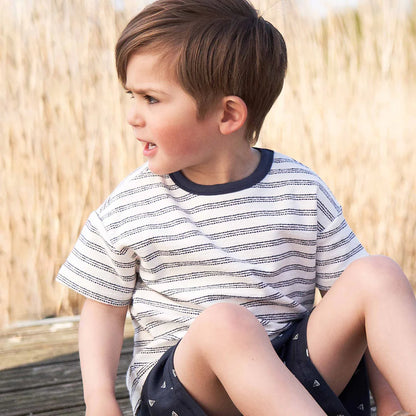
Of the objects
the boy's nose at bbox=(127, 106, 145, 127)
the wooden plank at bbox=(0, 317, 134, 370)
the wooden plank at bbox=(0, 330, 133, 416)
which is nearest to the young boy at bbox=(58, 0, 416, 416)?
the boy's nose at bbox=(127, 106, 145, 127)

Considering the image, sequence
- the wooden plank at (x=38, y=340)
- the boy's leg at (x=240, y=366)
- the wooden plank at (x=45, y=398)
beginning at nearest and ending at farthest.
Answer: the boy's leg at (x=240, y=366)
the wooden plank at (x=45, y=398)
the wooden plank at (x=38, y=340)

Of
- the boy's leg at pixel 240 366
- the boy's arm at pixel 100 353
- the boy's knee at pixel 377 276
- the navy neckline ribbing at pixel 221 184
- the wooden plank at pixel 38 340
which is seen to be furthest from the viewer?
the wooden plank at pixel 38 340

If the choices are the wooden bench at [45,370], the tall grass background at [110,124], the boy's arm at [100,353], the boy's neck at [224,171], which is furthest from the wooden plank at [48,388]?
the boy's neck at [224,171]

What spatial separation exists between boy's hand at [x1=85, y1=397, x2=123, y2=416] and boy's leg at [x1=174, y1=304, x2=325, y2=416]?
0.19m

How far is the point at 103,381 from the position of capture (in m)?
1.42

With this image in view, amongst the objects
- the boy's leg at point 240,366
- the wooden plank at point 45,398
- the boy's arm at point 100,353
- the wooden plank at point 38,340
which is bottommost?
the wooden plank at point 38,340

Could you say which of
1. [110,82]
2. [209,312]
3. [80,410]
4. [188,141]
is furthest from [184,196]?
[110,82]

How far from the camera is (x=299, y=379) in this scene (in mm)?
1322

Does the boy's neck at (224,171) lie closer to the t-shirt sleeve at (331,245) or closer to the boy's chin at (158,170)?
the boy's chin at (158,170)

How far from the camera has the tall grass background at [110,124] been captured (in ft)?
9.07

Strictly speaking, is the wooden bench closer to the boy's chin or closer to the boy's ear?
the boy's chin

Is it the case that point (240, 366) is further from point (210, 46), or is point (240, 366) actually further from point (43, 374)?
point (43, 374)

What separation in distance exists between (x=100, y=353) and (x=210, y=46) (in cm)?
68

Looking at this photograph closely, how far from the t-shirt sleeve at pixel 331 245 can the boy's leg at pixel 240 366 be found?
1.19 ft
